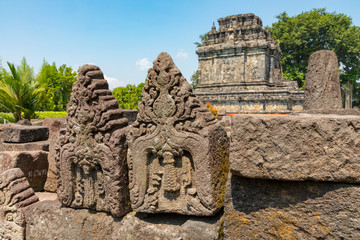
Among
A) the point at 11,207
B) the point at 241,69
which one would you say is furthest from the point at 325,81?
the point at 241,69

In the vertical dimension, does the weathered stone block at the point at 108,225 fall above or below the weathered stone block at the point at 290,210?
below

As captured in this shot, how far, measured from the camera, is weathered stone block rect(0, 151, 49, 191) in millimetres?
2746

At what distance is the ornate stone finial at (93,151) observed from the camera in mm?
2070

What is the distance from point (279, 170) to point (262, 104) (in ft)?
69.1

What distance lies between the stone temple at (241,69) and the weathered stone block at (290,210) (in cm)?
2043

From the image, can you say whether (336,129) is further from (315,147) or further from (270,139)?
(270,139)

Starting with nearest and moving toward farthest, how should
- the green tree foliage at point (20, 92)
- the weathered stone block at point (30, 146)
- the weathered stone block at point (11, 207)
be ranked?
the weathered stone block at point (11, 207) → the weathered stone block at point (30, 146) → the green tree foliage at point (20, 92)

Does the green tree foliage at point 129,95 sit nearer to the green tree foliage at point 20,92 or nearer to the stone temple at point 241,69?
the stone temple at point 241,69

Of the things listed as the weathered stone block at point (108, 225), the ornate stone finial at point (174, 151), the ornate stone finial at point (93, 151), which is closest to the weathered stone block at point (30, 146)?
the weathered stone block at point (108, 225)

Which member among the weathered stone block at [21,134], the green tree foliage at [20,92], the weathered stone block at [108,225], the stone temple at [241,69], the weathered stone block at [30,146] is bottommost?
the weathered stone block at [108,225]

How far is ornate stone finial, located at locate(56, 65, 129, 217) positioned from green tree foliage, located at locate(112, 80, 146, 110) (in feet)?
71.2

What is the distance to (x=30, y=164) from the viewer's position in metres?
2.83

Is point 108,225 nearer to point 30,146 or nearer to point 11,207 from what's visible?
point 11,207

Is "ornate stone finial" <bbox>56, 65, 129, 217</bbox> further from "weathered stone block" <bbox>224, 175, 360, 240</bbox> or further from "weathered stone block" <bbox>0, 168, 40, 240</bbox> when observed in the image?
"weathered stone block" <bbox>224, 175, 360, 240</bbox>
